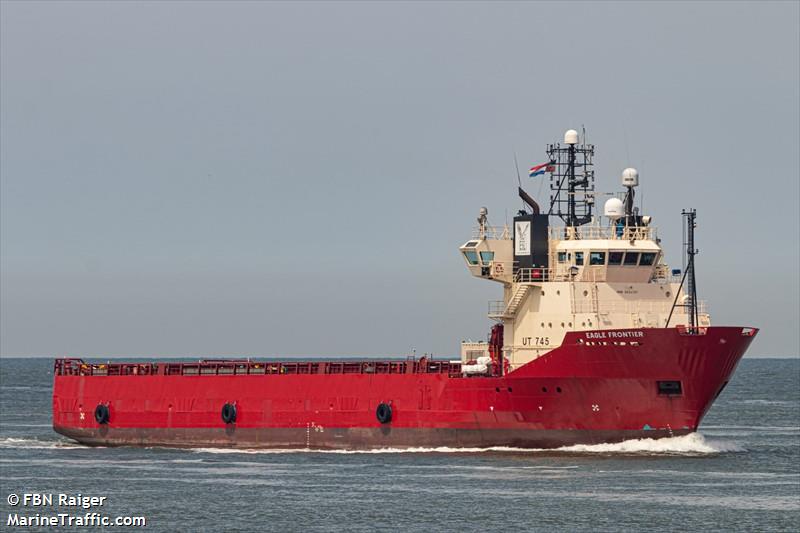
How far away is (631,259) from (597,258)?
4.04 ft

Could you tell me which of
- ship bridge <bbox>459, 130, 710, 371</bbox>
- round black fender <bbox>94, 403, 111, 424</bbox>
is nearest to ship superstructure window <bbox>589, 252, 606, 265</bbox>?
ship bridge <bbox>459, 130, 710, 371</bbox>

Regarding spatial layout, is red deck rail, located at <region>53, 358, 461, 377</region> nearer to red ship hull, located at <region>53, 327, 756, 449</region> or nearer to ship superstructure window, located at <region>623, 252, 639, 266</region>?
red ship hull, located at <region>53, 327, 756, 449</region>

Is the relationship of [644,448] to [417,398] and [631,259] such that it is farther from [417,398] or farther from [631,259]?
[417,398]

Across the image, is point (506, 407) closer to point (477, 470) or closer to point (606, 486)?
point (477, 470)

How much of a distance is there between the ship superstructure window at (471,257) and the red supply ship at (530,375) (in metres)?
0.05

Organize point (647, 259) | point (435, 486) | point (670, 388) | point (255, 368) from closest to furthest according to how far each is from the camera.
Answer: point (435, 486)
point (670, 388)
point (647, 259)
point (255, 368)

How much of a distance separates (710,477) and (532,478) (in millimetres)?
5406

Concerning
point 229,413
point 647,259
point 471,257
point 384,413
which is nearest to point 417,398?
point 384,413

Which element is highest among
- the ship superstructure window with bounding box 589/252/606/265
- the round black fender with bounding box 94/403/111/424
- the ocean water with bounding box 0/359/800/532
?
the ship superstructure window with bounding box 589/252/606/265

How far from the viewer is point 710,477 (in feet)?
152

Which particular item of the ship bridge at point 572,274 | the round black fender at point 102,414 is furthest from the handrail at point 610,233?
the round black fender at point 102,414

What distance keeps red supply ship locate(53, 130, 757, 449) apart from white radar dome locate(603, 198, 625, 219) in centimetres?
7

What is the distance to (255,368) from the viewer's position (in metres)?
60.1

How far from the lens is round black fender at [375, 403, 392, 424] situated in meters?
54.8
